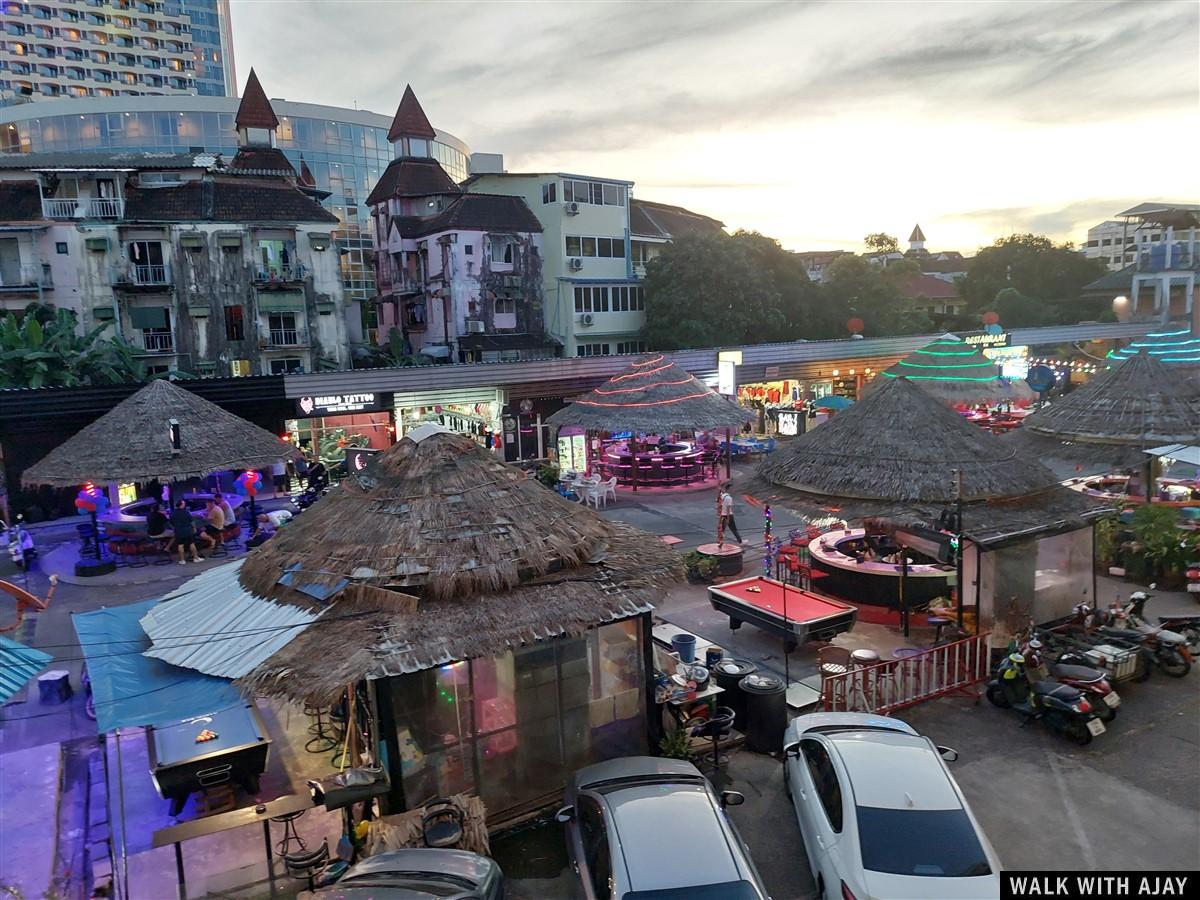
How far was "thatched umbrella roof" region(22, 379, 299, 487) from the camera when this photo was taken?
1966 cm

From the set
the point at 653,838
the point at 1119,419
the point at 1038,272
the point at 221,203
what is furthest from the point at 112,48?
the point at 653,838

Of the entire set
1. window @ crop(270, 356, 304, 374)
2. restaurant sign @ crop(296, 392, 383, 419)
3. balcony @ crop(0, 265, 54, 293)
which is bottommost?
restaurant sign @ crop(296, 392, 383, 419)

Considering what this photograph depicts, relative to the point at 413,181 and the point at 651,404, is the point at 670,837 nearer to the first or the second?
the point at 651,404

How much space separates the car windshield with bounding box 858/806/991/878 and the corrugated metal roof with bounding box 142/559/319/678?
6.17 meters

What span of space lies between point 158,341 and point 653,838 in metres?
39.0

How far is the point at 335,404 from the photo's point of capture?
2748 centimetres

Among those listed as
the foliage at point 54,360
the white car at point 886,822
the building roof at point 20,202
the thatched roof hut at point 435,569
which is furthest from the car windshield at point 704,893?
the building roof at point 20,202

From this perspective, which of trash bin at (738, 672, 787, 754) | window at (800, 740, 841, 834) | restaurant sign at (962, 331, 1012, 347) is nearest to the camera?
window at (800, 740, 841, 834)

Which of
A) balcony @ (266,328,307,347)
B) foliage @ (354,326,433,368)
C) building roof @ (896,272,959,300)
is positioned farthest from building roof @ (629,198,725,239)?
building roof @ (896,272,959,300)

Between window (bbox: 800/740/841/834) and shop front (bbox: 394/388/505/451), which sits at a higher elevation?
shop front (bbox: 394/388/505/451)

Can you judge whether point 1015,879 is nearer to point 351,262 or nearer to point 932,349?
point 932,349

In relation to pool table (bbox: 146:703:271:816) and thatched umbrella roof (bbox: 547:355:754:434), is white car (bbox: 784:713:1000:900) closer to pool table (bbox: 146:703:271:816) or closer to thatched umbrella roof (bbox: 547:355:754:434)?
pool table (bbox: 146:703:271:816)

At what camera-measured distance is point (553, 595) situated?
30.5 ft

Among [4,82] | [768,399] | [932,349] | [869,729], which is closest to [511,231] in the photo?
[768,399]
